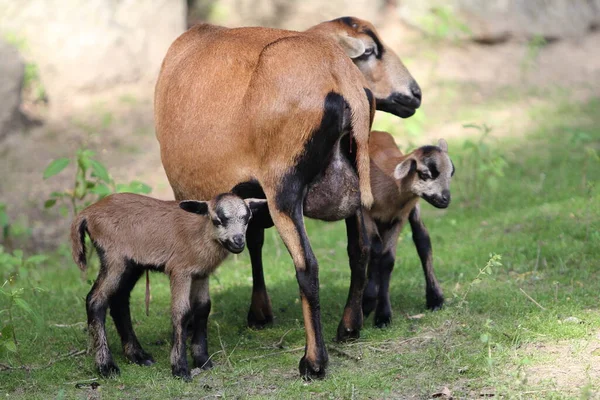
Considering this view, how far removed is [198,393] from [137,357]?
0.82m

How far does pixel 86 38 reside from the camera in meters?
12.2

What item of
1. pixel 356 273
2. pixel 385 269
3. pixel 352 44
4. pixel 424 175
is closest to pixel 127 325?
pixel 356 273

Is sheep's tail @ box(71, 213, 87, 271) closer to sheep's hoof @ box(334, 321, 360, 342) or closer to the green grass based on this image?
the green grass

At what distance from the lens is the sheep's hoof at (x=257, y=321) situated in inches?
277

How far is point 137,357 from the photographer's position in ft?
20.5

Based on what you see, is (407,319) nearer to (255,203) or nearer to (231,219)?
(255,203)

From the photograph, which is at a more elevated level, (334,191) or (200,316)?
(334,191)

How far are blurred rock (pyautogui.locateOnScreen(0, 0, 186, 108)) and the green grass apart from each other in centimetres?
332

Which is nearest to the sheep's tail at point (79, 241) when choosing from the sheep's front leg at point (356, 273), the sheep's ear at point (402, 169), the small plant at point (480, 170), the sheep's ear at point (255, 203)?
the sheep's ear at point (255, 203)

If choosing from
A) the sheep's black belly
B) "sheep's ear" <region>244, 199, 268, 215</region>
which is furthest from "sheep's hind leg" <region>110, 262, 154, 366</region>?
the sheep's black belly

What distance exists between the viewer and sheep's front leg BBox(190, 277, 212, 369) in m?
6.14

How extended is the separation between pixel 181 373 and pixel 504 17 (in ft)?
34.4

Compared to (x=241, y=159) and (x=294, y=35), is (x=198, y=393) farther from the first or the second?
(x=294, y=35)

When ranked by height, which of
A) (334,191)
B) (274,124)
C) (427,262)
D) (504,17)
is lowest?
(427,262)
